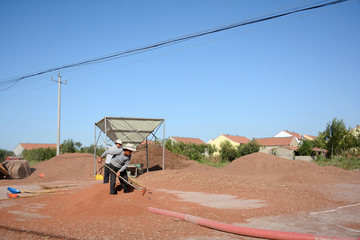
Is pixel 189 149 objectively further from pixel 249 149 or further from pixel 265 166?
pixel 265 166

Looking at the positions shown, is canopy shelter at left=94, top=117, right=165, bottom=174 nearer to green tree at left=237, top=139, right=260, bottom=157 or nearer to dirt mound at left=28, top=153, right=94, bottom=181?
dirt mound at left=28, top=153, right=94, bottom=181

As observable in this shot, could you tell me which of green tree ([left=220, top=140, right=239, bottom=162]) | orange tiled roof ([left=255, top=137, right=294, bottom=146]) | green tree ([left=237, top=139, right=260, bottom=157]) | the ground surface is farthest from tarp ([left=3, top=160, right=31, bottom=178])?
orange tiled roof ([left=255, top=137, right=294, bottom=146])

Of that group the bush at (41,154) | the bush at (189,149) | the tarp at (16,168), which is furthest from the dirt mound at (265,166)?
the bush at (41,154)

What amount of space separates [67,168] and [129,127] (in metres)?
7.96

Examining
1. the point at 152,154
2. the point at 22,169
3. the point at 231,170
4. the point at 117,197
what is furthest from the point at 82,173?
the point at 117,197

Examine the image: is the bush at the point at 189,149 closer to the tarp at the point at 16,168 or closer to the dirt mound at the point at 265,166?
the dirt mound at the point at 265,166

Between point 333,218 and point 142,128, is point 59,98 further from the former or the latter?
point 333,218

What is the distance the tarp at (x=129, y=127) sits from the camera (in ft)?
61.6

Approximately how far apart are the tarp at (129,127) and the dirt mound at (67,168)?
4075mm

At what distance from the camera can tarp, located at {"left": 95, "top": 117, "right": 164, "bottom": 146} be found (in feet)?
61.6

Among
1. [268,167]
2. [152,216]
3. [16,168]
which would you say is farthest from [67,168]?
[152,216]

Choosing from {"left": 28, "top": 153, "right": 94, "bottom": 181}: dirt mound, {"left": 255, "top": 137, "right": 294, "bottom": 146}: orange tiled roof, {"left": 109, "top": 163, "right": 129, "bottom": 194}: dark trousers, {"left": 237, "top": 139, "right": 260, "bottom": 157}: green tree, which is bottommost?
{"left": 28, "top": 153, "right": 94, "bottom": 181}: dirt mound

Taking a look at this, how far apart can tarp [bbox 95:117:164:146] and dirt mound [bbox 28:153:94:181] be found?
4.08 metres

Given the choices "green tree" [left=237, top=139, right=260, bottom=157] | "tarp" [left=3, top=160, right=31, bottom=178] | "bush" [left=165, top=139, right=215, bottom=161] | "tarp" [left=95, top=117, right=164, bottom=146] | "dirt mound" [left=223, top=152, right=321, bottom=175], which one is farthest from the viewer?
"bush" [left=165, top=139, right=215, bottom=161]
